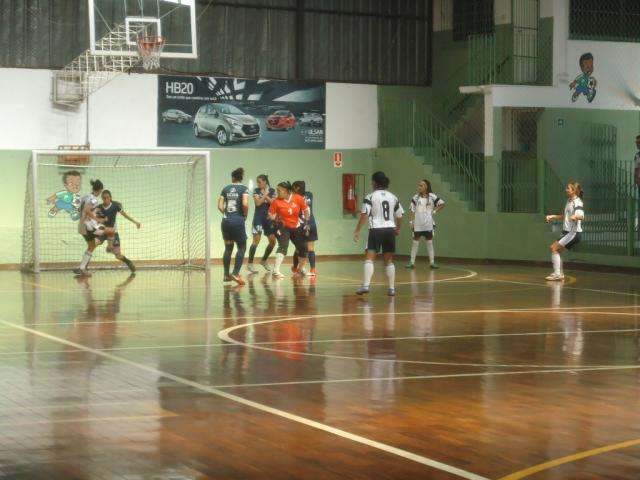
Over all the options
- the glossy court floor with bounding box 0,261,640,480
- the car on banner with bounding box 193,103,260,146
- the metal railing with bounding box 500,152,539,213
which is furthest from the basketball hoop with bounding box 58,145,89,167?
the metal railing with bounding box 500,152,539,213

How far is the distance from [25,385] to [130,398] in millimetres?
1290

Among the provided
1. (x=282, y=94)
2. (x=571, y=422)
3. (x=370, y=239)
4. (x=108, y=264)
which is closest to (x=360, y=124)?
(x=282, y=94)

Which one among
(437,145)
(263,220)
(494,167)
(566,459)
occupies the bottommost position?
(566,459)

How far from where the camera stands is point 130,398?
11.0m

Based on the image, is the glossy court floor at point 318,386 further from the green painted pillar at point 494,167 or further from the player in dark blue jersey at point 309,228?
the green painted pillar at point 494,167

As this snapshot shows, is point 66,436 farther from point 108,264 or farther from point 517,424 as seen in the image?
point 108,264

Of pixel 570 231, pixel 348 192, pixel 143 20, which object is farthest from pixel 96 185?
pixel 348 192

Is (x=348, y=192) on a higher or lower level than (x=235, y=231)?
higher

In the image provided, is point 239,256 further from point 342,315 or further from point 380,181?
point 342,315

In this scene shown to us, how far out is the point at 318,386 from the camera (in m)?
11.8

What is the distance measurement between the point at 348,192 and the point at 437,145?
2831 millimetres

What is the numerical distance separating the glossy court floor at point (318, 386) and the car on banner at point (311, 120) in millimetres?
12694

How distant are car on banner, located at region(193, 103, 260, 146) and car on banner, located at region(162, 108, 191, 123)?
0.87 ft

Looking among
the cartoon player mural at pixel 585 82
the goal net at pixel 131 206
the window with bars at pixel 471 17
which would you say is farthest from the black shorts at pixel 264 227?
the window with bars at pixel 471 17
